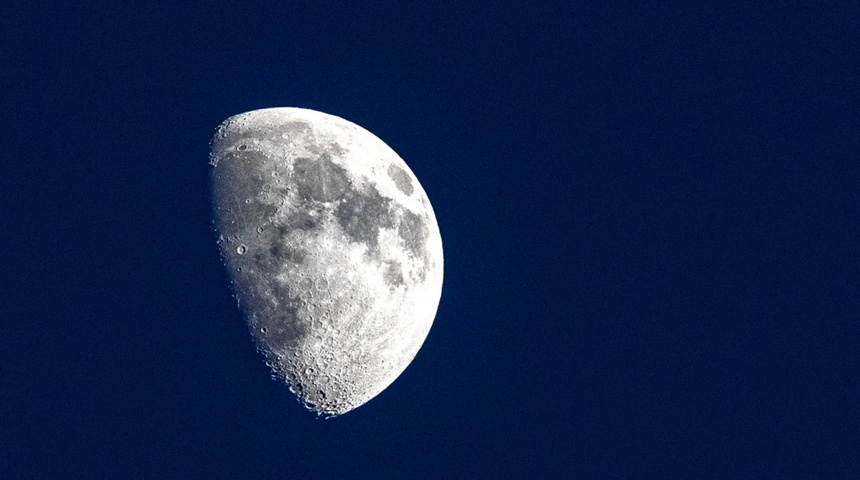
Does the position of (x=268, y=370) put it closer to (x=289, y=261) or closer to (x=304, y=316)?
(x=304, y=316)

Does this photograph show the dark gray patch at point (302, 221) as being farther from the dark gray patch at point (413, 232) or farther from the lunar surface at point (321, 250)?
the dark gray patch at point (413, 232)

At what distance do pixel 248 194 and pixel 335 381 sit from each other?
4133 mm

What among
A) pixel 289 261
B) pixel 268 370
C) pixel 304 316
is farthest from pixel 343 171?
pixel 268 370

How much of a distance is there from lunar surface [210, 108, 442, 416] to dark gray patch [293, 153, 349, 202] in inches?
0.8

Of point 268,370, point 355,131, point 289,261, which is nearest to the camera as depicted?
point 289,261

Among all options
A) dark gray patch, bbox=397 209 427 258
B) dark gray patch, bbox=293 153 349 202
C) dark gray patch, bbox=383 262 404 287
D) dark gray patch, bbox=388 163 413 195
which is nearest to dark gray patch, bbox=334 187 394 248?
dark gray patch, bbox=293 153 349 202

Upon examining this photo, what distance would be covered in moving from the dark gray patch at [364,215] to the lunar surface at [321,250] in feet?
0.07

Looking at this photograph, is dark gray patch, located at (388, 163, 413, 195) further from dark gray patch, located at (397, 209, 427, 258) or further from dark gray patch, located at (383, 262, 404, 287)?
dark gray patch, located at (383, 262, 404, 287)

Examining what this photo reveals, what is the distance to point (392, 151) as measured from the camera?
15.2 m

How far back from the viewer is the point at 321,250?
40.7ft

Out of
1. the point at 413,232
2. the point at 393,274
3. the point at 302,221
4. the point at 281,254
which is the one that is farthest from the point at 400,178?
the point at 281,254

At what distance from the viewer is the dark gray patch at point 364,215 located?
1265 centimetres

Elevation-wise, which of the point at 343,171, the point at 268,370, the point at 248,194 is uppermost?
the point at 343,171

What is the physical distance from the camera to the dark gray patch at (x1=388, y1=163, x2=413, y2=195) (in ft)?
46.2
